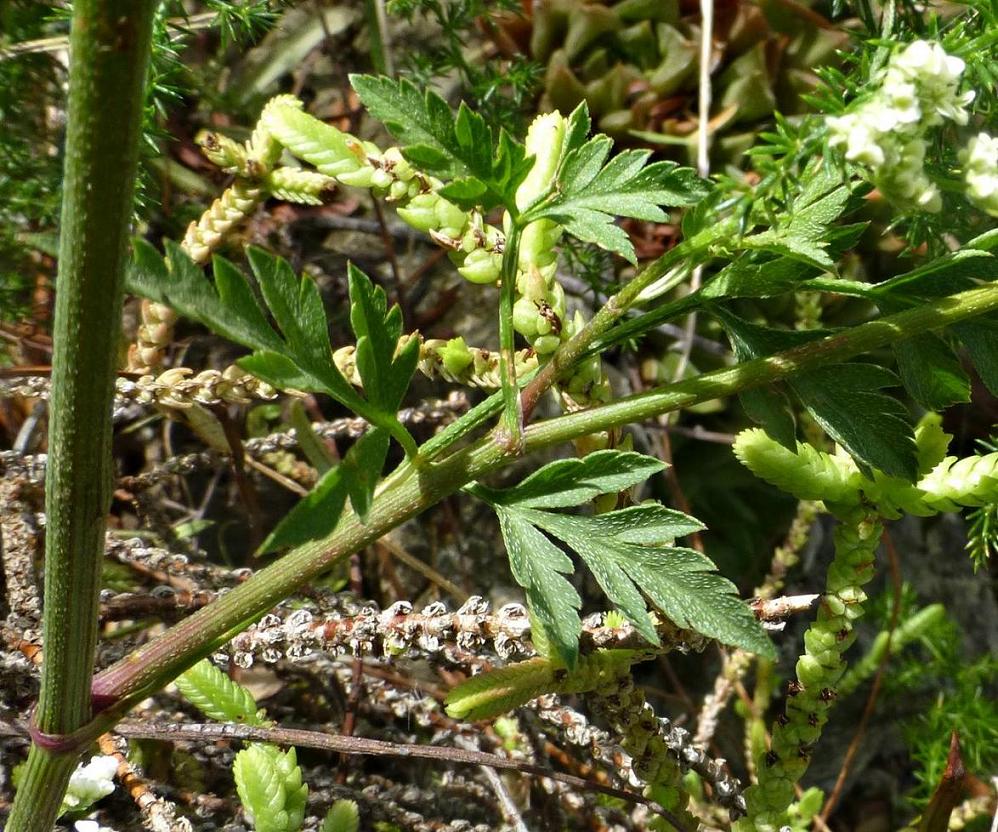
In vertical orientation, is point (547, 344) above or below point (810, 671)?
above

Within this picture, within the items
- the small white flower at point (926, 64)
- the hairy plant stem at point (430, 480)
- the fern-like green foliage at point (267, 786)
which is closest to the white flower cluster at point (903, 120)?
the small white flower at point (926, 64)

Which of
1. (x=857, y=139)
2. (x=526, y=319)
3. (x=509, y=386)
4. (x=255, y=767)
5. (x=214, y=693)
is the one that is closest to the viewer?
(x=857, y=139)

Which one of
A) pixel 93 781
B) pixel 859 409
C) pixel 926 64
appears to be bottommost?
pixel 93 781

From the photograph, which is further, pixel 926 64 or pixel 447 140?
pixel 447 140

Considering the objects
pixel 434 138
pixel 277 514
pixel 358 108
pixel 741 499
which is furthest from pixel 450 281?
pixel 434 138

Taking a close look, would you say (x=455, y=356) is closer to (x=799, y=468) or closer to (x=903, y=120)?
(x=799, y=468)

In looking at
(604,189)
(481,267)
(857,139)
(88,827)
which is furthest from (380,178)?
(88,827)

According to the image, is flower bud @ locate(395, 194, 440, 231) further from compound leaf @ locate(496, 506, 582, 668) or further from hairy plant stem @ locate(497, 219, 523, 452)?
A: compound leaf @ locate(496, 506, 582, 668)

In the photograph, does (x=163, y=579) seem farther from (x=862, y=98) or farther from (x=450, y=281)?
(x=862, y=98)
